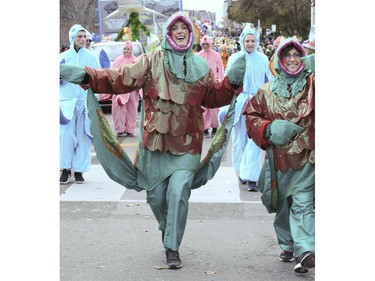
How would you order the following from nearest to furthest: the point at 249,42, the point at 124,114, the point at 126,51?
the point at 249,42, the point at 126,51, the point at 124,114

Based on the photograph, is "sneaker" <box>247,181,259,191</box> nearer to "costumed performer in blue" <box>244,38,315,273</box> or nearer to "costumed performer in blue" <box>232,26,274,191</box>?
"costumed performer in blue" <box>232,26,274,191</box>

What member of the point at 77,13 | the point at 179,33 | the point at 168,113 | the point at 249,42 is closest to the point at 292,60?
the point at 179,33

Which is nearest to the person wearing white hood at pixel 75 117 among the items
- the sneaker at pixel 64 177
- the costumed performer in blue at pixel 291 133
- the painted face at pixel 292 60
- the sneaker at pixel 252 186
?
the sneaker at pixel 64 177

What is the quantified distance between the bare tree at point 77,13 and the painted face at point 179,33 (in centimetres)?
4667

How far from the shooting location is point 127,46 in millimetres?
15438

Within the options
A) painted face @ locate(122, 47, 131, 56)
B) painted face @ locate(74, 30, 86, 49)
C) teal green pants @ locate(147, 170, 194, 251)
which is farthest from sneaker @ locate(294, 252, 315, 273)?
painted face @ locate(122, 47, 131, 56)

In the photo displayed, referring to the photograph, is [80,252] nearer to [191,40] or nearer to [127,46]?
[191,40]

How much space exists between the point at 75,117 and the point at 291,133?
15.1 feet

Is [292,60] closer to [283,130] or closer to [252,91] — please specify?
[283,130]

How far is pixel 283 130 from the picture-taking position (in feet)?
19.7
